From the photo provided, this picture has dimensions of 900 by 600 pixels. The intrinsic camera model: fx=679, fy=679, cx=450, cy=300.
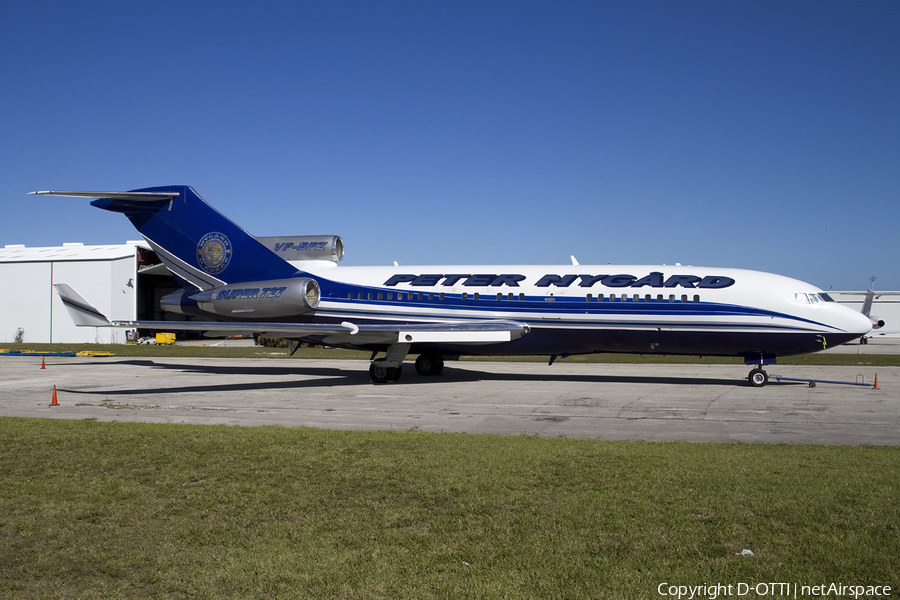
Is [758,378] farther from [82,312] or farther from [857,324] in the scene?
[82,312]

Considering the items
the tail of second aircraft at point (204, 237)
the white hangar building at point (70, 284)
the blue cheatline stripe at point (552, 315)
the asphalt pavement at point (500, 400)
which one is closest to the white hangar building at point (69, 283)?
the white hangar building at point (70, 284)

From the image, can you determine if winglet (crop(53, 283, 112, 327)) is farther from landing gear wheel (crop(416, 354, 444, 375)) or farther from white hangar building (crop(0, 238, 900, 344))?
white hangar building (crop(0, 238, 900, 344))

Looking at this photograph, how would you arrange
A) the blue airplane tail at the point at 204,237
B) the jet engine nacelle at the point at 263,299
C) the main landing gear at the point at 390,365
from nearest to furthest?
the main landing gear at the point at 390,365 → the jet engine nacelle at the point at 263,299 → the blue airplane tail at the point at 204,237

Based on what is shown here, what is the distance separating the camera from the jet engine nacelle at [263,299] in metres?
21.1

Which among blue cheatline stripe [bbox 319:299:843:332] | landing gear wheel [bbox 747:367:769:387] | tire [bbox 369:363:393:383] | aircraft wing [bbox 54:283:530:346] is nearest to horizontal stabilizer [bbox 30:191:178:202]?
aircraft wing [bbox 54:283:530:346]

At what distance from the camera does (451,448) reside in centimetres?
934

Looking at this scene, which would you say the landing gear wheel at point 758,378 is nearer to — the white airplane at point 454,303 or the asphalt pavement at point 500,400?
the white airplane at point 454,303

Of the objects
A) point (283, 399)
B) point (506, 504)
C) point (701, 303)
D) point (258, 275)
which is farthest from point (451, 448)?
point (258, 275)

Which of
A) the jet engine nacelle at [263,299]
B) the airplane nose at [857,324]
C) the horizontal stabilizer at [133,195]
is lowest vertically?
the airplane nose at [857,324]

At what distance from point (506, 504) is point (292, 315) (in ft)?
52.5

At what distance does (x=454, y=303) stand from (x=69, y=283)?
1419 inches

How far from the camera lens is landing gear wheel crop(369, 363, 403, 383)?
2055 cm

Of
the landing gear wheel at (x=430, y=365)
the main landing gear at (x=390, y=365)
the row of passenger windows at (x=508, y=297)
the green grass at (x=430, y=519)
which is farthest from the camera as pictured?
the landing gear wheel at (x=430, y=365)

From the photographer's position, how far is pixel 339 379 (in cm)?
2216
